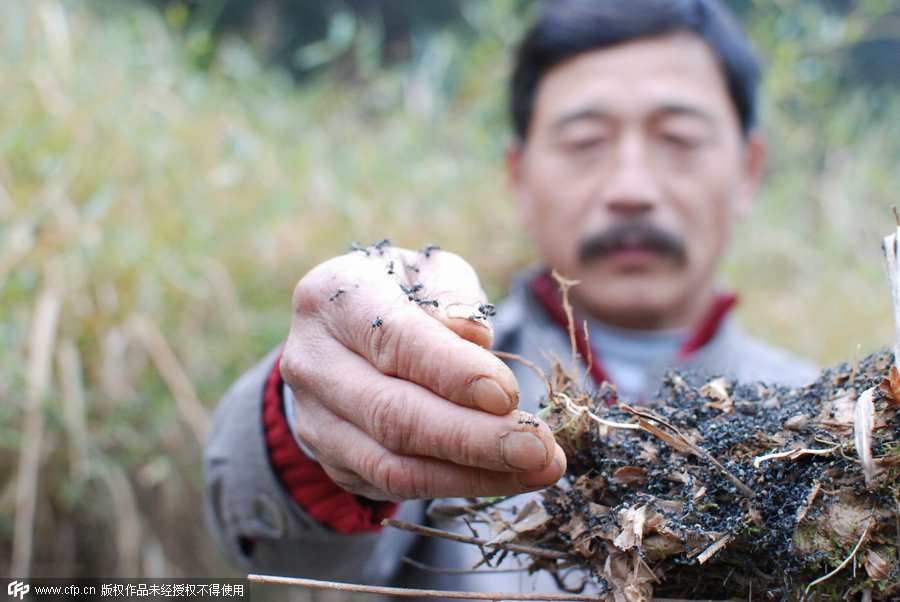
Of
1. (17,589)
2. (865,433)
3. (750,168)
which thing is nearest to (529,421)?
(865,433)

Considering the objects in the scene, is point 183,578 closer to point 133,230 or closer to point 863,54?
point 133,230

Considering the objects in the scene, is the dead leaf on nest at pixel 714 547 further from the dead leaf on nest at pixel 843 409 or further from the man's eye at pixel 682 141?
the man's eye at pixel 682 141

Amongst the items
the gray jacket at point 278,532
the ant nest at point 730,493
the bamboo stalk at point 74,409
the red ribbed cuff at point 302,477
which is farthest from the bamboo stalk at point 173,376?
the ant nest at point 730,493

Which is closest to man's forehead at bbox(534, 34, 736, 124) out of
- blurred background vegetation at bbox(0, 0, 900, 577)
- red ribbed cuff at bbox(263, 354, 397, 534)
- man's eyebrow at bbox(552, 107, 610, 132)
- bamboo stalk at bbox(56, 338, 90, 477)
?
man's eyebrow at bbox(552, 107, 610, 132)

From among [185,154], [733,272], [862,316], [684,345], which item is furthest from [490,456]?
[733,272]

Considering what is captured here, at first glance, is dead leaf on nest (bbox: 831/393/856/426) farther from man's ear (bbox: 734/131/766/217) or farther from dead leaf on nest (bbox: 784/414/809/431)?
man's ear (bbox: 734/131/766/217)
